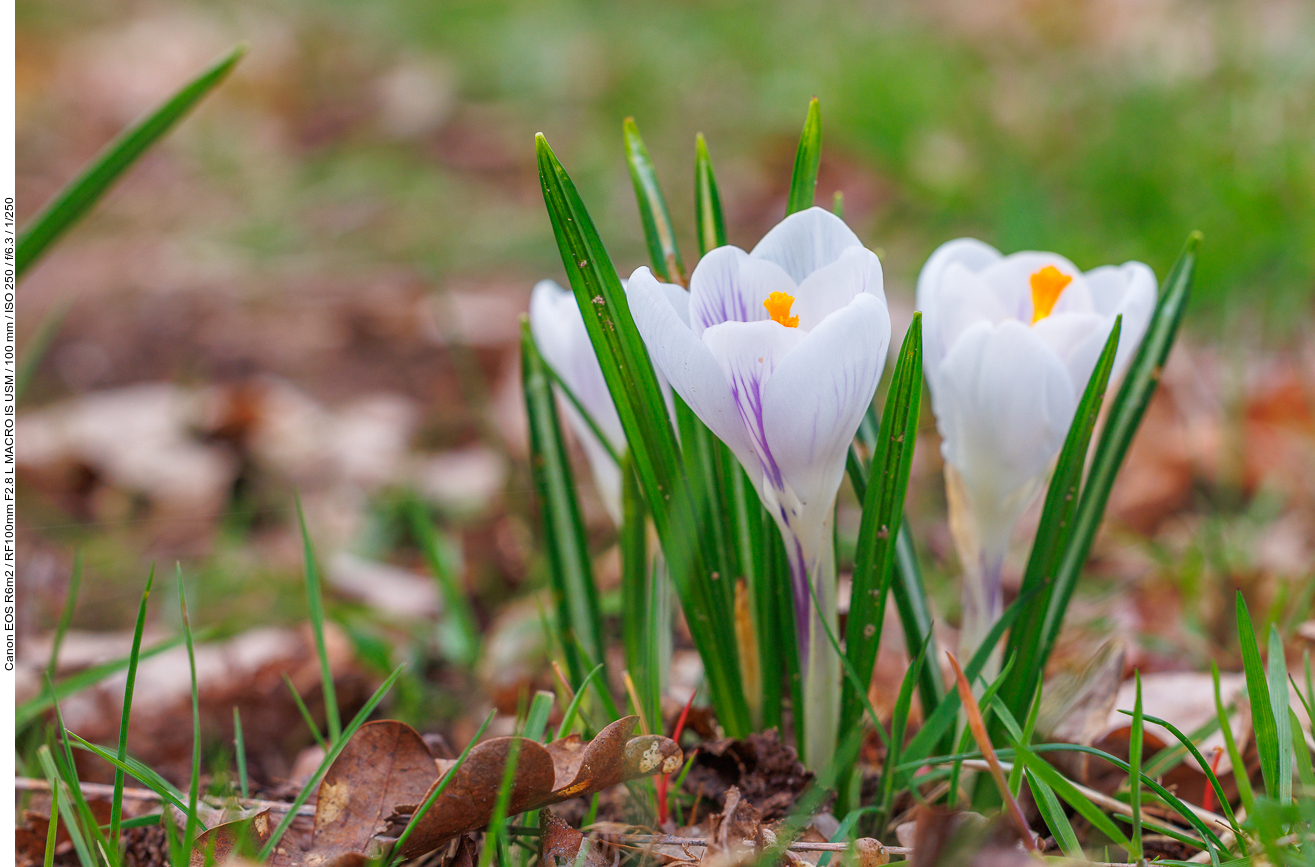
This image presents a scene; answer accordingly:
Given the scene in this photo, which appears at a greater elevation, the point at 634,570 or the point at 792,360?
the point at 792,360

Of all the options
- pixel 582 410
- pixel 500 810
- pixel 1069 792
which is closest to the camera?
pixel 500 810

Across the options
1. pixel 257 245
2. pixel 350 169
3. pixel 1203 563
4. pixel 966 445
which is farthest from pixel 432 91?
pixel 966 445

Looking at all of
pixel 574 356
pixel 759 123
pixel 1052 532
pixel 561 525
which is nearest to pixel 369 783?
pixel 561 525

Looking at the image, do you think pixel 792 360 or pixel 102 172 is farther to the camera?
pixel 102 172

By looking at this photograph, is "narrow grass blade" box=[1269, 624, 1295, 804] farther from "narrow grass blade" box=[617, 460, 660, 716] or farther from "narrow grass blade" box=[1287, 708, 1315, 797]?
"narrow grass blade" box=[617, 460, 660, 716]

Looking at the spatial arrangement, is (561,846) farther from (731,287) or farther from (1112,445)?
(1112,445)

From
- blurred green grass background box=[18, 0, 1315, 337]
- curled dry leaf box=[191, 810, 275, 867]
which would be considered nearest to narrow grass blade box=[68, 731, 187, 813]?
curled dry leaf box=[191, 810, 275, 867]

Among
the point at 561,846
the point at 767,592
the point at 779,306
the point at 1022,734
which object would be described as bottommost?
the point at 561,846
